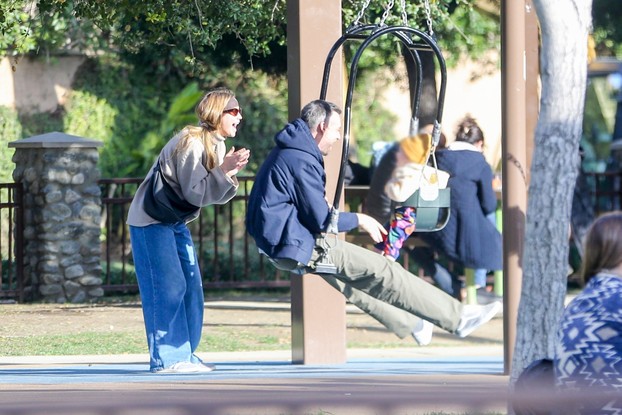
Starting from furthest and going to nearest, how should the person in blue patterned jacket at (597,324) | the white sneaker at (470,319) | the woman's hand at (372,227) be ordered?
the white sneaker at (470,319)
the woman's hand at (372,227)
the person in blue patterned jacket at (597,324)

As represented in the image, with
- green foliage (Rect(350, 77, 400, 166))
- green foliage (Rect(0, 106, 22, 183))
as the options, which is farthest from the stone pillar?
green foliage (Rect(350, 77, 400, 166))

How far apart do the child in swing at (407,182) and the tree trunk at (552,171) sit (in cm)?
193

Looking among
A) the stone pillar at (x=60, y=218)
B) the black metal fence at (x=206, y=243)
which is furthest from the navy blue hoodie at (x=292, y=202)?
the stone pillar at (x=60, y=218)

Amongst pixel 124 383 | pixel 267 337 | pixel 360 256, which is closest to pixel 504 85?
pixel 360 256

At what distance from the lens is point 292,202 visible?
6852 mm

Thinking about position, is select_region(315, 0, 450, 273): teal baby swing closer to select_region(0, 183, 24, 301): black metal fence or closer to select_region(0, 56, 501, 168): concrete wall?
select_region(0, 183, 24, 301): black metal fence

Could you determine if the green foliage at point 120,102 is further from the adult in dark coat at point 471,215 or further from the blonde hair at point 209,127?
the blonde hair at point 209,127

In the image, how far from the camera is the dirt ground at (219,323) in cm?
1007

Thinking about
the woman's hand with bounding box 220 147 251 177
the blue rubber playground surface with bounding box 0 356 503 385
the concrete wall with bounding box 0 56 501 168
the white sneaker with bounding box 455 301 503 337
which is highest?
the concrete wall with bounding box 0 56 501 168

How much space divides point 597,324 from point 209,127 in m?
3.32

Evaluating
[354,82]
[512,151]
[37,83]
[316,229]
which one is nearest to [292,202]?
[316,229]

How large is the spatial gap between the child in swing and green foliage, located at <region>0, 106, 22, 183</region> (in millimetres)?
9125

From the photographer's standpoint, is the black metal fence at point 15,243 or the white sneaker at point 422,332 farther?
the black metal fence at point 15,243

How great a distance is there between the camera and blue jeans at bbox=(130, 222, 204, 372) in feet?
22.9
